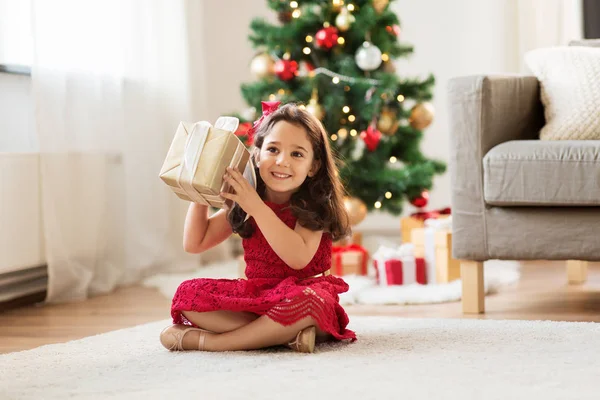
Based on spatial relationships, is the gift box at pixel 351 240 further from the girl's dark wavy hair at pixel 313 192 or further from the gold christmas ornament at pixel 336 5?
the girl's dark wavy hair at pixel 313 192

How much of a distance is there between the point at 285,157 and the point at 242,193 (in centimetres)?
15

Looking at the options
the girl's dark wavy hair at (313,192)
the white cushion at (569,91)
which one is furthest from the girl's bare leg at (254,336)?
the white cushion at (569,91)

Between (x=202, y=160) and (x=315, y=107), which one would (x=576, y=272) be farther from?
(x=202, y=160)

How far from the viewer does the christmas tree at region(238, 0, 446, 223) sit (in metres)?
3.26

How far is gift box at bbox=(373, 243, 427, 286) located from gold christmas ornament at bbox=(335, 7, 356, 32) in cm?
94

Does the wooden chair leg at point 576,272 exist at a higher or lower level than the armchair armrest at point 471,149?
lower

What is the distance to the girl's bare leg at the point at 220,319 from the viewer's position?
1757mm

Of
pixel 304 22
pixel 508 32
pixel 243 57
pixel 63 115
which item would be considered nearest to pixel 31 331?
pixel 63 115

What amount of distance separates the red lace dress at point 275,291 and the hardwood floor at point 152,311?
18.7 inches

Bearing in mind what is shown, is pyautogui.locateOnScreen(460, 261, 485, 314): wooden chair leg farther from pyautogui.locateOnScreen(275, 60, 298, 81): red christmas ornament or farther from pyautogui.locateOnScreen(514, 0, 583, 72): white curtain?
pyautogui.locateOnScreen(514, 0, 583, 72): white curtain

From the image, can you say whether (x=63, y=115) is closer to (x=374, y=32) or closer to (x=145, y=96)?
(x=145, y=96)

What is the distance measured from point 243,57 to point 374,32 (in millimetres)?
1159

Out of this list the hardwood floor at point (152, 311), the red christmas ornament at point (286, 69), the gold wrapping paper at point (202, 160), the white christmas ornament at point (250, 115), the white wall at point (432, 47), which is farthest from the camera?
the white wall at point (432, 47)

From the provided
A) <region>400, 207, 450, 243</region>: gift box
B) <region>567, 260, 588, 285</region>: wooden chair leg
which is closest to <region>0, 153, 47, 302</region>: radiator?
<region>400, 207, 450, 243</region>: gift box
